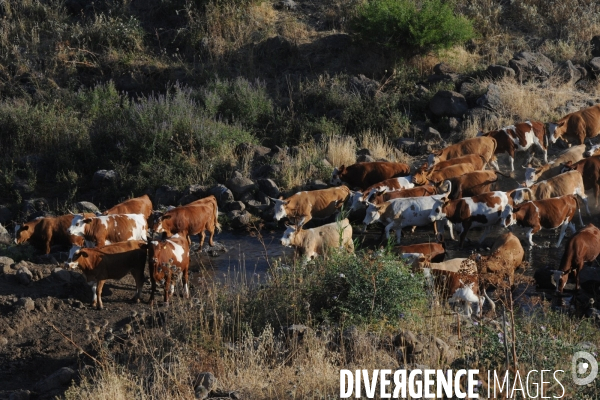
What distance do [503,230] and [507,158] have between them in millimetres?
3498

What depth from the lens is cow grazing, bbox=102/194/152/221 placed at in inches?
583

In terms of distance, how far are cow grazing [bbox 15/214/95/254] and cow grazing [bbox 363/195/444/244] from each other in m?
5.06

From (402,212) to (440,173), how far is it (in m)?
1.94

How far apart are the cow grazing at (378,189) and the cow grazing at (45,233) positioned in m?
4.92

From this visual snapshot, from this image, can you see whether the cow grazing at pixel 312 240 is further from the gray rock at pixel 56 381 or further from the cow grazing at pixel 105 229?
the gray rock at pixel 56 381

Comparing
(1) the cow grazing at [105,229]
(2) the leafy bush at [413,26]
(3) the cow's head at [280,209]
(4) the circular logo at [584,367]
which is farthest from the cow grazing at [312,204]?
(4) the circular logo at [584,367]

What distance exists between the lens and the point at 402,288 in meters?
9.73

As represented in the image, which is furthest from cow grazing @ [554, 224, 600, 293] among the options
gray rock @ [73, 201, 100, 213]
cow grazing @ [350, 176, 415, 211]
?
gray rock @ [73, 201, 100, 213]

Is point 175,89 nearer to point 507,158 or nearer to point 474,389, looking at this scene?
point 507,158

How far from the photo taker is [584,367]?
24.9 feet

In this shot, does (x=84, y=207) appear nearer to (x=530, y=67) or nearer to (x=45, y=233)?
(x=45, y=233)

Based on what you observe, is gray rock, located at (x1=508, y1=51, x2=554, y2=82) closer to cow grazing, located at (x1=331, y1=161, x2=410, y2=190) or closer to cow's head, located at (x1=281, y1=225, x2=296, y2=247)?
cow grazing, located at (x1=331, y1=161, x2=410, y2=190)

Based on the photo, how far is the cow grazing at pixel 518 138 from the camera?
1795 cm

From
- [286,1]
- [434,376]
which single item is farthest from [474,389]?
[286,1]
